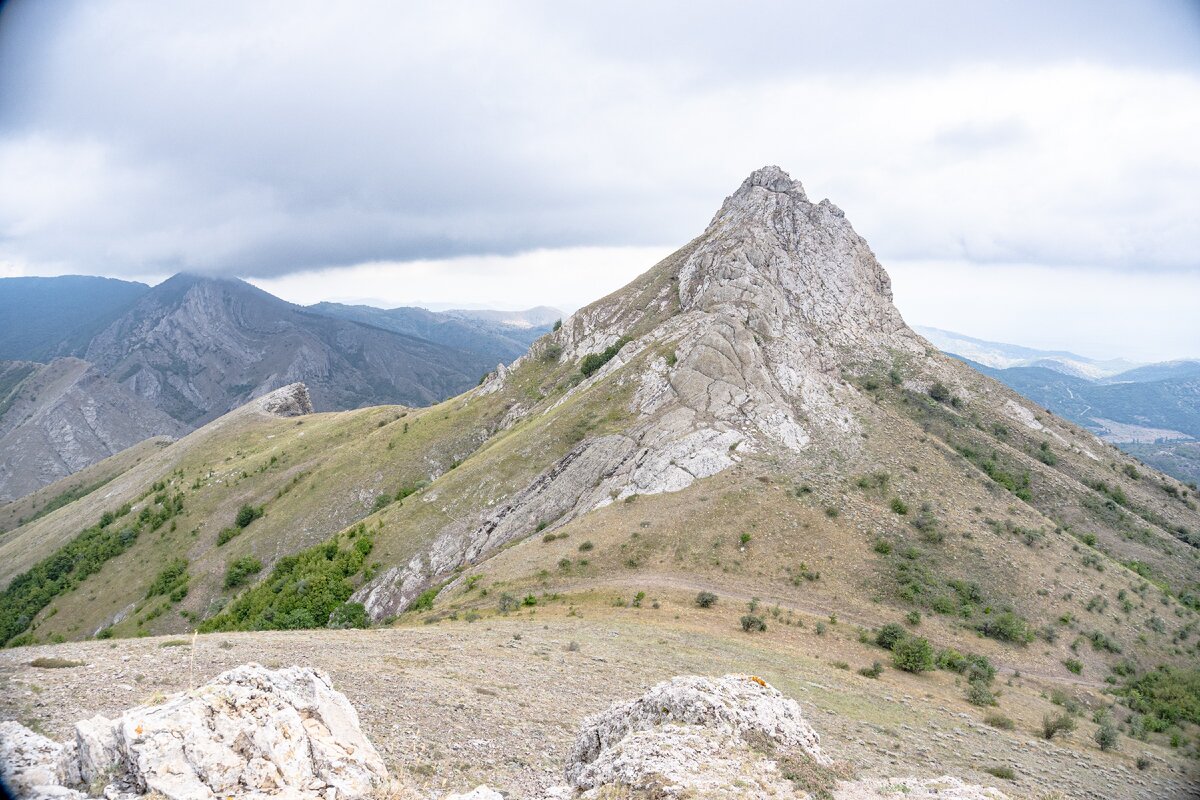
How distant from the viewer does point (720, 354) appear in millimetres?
56344

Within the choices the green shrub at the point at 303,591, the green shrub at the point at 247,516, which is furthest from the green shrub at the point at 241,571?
the green shrub at the point at 247,516

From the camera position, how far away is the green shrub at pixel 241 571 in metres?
56.0

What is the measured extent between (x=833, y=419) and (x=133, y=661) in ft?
166

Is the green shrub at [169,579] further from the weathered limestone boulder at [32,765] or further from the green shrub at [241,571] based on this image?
the weathered limestone boulder at [32,765]

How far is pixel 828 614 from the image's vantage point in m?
33.2

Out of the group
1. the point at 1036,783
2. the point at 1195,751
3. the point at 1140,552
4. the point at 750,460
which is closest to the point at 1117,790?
the point at 1036,783

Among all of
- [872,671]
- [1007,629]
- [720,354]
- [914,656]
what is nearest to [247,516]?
[720,354]

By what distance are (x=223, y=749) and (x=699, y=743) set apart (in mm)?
9300

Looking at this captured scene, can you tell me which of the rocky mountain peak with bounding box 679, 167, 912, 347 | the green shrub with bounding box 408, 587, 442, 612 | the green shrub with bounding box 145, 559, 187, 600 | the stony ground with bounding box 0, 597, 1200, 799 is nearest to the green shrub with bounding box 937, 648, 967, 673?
the stony ground with bounding box 0, 597, 1200, 799

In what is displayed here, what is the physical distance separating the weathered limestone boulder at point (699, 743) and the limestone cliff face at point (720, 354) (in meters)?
30.0

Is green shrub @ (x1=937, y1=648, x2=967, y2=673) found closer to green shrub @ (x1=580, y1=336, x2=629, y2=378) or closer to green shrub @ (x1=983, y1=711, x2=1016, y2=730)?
green shrub @ (x1=983, y1=711, x2=1016, y2=730)

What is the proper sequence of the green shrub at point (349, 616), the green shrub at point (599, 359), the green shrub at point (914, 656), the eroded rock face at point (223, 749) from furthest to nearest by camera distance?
the green shrub at point (599, 359), the green shrub at point (349, 616), the green shrub at point (914, 656), the eroded rock face at point (223, 749)

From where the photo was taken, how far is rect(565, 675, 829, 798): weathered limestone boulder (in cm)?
1112

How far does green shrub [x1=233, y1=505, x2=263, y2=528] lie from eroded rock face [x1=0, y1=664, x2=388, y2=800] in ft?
218
